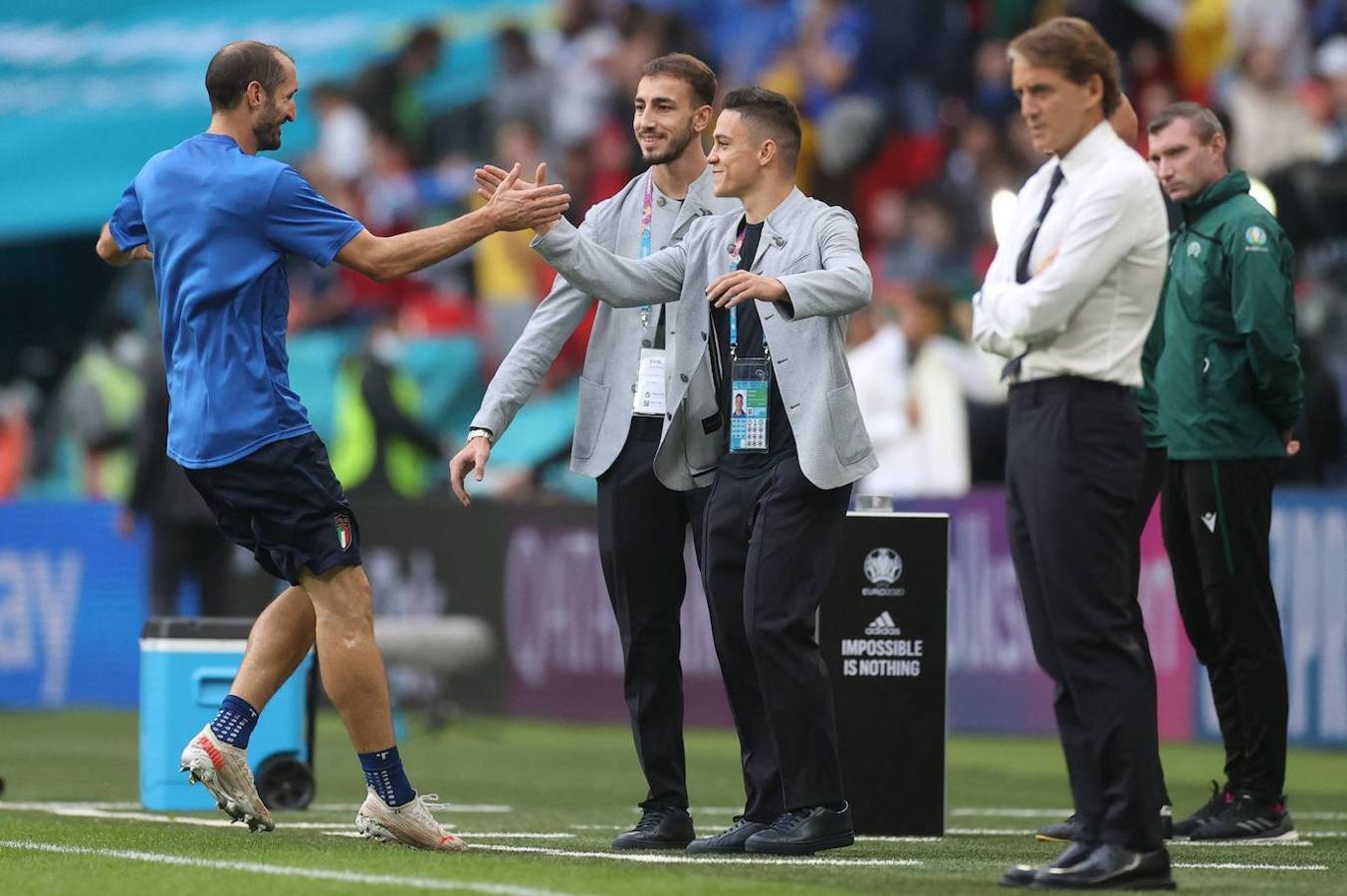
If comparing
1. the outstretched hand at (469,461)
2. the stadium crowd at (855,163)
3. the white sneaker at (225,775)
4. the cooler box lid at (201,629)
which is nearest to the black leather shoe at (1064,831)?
the outstretched hand at (469,461)

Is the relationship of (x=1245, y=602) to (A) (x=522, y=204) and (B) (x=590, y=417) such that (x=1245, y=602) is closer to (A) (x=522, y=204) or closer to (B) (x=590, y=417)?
(B) (x=590, y=417)

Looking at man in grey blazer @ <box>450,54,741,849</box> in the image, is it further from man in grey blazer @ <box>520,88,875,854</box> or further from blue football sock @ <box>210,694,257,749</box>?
blue football sock @ <box>210,694,257,749</box>

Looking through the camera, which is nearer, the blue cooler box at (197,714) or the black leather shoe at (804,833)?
the black leather shoe at (804,833)

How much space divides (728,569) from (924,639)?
105 cm

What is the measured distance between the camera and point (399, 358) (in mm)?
18109

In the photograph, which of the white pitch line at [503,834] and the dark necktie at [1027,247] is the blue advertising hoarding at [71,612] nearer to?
the white pitch line at [503,834]

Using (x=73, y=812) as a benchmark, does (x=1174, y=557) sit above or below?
above

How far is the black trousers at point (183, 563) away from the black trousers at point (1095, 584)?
878cm

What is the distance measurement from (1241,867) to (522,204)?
116 inches

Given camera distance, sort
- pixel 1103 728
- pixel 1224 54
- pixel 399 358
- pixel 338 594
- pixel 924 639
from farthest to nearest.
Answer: pixel 399 358 < pixel 1224 54 < pixel 924 639 < pixel 338 594 < pixel 1103 728

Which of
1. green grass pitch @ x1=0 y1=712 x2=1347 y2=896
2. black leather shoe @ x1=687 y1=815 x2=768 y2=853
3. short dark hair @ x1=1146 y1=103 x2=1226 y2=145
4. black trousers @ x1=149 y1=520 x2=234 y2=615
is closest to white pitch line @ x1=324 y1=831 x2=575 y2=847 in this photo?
green grass pitch @ x1=0 y1=712 x2=1347 y2=896

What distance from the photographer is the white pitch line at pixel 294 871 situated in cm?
591

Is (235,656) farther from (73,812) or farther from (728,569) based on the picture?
(728,569)

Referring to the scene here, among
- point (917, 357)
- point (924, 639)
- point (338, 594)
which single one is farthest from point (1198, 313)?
point (917, 357)
